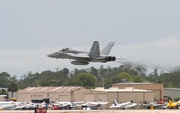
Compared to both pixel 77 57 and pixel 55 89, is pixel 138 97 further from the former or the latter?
pixel 77 57

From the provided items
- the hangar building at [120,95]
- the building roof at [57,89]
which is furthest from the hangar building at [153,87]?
the building roof at [57,89]

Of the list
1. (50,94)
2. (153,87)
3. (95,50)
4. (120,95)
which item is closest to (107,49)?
(95,50)

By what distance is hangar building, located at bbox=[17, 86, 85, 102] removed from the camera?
147 meters

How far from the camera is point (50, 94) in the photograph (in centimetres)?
15012

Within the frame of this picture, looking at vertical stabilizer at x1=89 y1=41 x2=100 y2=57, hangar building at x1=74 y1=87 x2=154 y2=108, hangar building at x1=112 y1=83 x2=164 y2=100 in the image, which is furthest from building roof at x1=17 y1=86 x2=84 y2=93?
vertical stabilizer at x1=89 y1=41 x2=100 y2=57

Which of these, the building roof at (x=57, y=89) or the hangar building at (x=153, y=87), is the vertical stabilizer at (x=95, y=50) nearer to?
the building roof at (x=57, y=89)

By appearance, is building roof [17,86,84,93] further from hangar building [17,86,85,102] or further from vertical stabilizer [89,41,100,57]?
vertical stabilizer [89,41,100,57]

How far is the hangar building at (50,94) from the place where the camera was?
14725cm

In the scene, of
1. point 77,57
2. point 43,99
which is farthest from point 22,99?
point 77,57

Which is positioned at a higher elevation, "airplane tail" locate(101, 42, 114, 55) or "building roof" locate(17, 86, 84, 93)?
"airplane tail" locate(101, 42, 114, 55)

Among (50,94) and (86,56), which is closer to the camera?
(86,56)

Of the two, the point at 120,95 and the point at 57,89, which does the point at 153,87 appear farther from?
the point at 57,89

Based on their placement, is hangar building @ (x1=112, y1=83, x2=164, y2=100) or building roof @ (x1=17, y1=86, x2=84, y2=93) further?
hangar building @ (x1=112, y1=83, x2=164, y2=100)

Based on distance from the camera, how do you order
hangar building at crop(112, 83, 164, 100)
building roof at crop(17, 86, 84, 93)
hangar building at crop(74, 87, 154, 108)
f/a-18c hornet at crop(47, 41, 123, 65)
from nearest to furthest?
f/a-18c hornet at crop(47, 41, 123, 65)
hangar building at crop(74, 87, 154, 108)
building roof at crop(17, 86, 84, 93)
hangar building at crop(112, 83, 164, 100)
